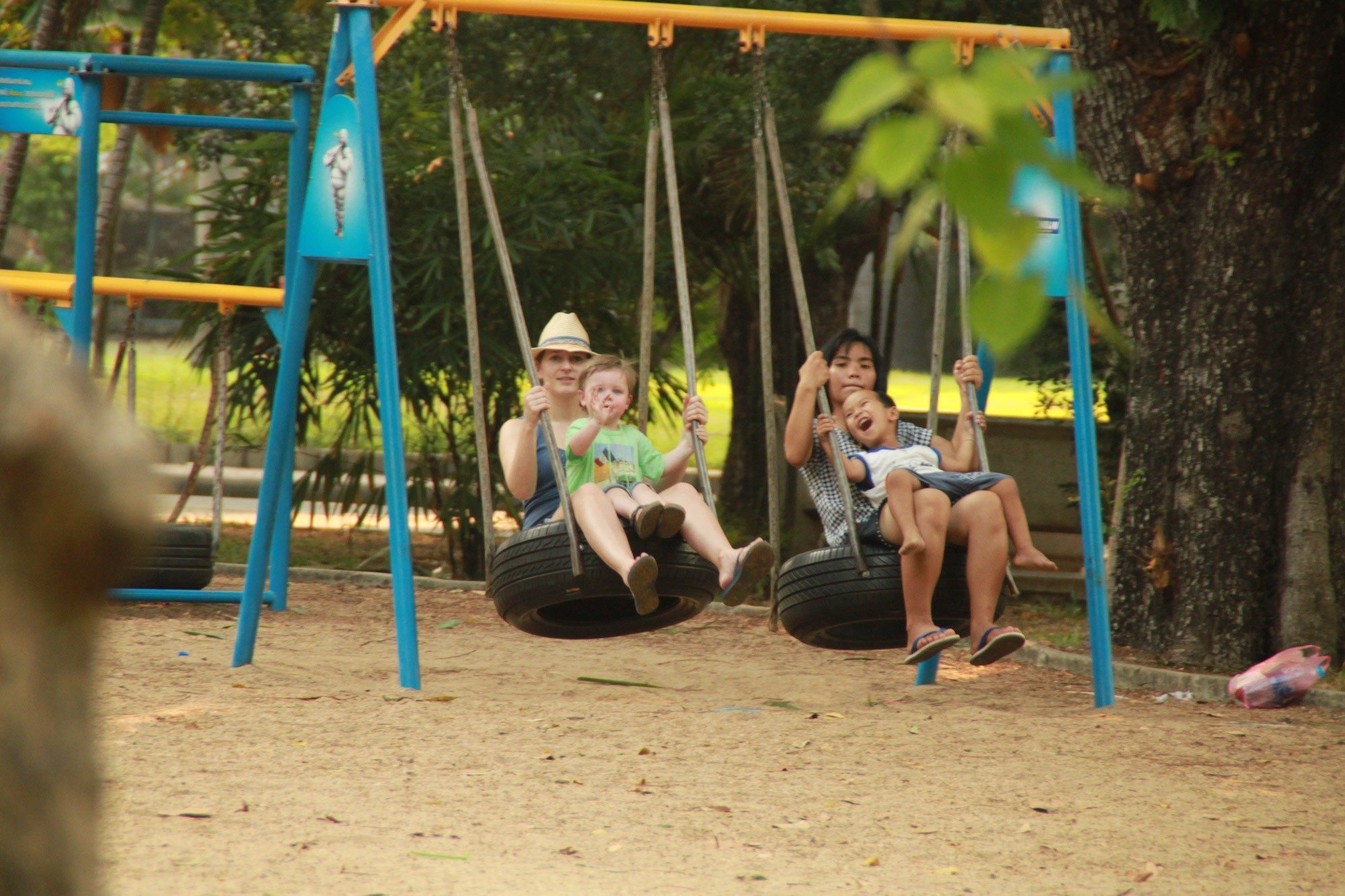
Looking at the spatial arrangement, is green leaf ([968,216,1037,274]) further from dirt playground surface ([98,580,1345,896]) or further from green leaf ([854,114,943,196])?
dirt playground surface ([98,580,1345,896])

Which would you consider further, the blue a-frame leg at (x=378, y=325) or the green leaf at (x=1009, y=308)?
the blue a-frame leg at (x=378, y=325)

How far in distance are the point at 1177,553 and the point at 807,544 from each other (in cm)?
376

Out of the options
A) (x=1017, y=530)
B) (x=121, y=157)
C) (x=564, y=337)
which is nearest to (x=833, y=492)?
(x=1017, y=530)

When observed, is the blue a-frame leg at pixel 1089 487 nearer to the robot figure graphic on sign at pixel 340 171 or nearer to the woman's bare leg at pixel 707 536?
the woman's bare leg at pixel 707 536

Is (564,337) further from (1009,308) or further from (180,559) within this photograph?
(1009,308)

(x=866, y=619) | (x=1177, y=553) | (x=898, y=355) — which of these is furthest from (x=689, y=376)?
(x=898, y=355)

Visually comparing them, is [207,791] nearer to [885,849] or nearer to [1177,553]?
[885,849]

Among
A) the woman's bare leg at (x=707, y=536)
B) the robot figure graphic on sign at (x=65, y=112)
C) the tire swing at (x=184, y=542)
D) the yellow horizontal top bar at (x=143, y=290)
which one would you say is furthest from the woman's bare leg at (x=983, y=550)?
the robot figure graphic on sign at (x=65, y=112)

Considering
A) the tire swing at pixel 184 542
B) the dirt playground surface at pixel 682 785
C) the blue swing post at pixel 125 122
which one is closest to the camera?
the dirt playground surface at pixel 682 785

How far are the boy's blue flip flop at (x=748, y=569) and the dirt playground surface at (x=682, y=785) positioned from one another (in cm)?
39

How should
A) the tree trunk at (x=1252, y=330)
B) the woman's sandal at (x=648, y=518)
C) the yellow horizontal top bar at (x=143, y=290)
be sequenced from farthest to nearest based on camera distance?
the yellow horizontal top bar at (x=143, y=290)
the tree trunk at (x=1252, y=330)
the woman's sandal at (x=648, y=518)

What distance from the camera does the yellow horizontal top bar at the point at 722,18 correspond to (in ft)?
15.5

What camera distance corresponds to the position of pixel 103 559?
91cm

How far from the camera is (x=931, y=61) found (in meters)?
0.94
